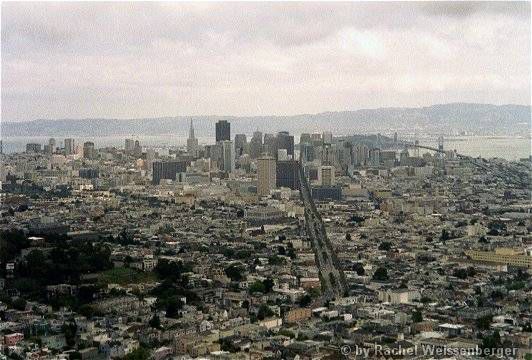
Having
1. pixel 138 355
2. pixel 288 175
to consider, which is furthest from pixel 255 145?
pixel 138 355

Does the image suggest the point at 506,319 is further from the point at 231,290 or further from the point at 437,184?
the point at 437,184

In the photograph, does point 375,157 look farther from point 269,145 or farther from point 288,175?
point 288,175

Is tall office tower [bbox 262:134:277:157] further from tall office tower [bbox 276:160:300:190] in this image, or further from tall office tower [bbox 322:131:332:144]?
tall office tower [bbox 276:160:300:190]

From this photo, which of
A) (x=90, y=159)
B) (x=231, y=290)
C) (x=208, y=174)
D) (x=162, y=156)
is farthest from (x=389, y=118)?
(x=231, y=290)

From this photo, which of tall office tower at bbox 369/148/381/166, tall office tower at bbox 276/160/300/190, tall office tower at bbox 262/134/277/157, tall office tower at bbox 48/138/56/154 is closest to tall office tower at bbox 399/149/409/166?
tall office tower at bbox 369/148/381/166

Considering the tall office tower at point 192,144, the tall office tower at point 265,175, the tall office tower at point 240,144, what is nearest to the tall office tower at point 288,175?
the tall office tower at point 265,175
